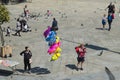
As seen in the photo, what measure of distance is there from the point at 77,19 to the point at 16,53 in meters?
12.4

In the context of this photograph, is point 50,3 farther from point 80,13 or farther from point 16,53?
point 16,53

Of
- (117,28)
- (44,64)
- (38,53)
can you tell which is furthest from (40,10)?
(44,64)

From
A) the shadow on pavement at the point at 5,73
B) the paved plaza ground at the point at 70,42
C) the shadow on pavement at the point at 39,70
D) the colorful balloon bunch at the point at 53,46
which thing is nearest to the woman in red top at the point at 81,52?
the paved plaza ground at the point at 70,42

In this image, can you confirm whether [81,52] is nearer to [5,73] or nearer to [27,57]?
[27,57]

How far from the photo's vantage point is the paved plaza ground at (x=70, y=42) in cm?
1992

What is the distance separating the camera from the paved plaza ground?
19.9 m

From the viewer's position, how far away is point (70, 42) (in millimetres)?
26531

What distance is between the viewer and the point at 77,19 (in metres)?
34.8

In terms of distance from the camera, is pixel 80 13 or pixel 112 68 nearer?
pixel 112 68

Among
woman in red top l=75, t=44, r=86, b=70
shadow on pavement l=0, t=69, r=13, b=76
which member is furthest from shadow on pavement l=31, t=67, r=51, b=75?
woman in red top l=75, t=44, r=86, b=70

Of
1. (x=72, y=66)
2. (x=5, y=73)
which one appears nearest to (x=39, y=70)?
(x=5, y=73)

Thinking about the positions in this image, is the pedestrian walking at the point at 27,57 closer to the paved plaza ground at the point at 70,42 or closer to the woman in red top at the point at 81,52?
the paved plaza ground at the point at 70,42

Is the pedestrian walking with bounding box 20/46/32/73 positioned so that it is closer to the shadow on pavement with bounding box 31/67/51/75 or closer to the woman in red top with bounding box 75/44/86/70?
the shadow on pavement with bounding box 31/67/51/75

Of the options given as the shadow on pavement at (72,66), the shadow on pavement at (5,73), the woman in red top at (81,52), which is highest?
the woman in red top at (81,52)
